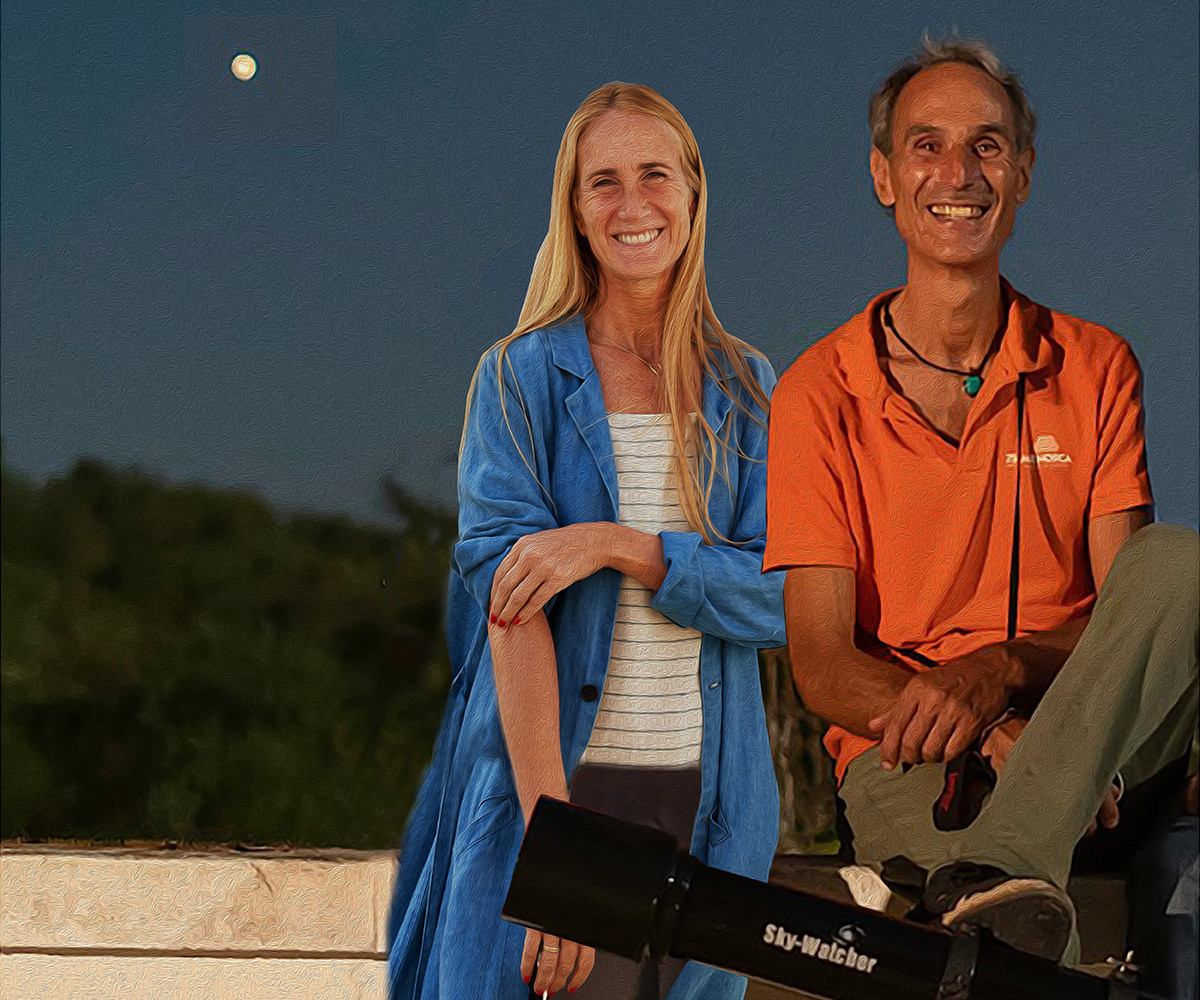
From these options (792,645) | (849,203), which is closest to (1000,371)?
(849,203)

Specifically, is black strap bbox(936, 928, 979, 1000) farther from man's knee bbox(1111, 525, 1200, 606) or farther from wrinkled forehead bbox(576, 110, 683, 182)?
wrinkled forehead bbox(576, 110, 683, 182)

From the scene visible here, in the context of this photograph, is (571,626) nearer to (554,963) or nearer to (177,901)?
(554,963)

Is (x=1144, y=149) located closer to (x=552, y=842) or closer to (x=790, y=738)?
(x=790, y=738)

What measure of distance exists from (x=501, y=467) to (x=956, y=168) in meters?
0.78

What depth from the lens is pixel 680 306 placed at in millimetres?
2217

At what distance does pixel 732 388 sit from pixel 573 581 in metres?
0.37

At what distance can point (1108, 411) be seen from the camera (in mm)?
2088

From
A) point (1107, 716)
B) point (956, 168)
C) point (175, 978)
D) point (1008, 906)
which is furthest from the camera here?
point (175, 978)

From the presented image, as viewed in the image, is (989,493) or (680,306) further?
(680,306)

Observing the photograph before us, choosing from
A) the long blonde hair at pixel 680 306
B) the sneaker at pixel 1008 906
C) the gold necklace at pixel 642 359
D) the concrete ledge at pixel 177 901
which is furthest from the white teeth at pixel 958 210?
the concrete ledge at pixel 177 901

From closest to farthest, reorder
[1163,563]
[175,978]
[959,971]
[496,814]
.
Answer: [959,971]
[1163,563]
[496,814]
[175,978]

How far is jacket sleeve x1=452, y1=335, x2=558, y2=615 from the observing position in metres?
2.20

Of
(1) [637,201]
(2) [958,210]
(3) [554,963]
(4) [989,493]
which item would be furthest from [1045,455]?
(3) [554,963]

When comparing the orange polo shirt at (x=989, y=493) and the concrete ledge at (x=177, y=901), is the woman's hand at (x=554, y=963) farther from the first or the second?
the orange polo shirt at (x=989, y=493)
